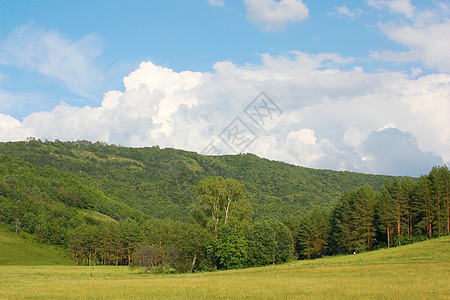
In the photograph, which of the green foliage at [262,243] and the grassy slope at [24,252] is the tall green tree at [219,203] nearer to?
the green foliage at [262,243]

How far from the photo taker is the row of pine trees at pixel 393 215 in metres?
78.9

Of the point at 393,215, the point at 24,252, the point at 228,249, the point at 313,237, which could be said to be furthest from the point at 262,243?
the point at 24,252

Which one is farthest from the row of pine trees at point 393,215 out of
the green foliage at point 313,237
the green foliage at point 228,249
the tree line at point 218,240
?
the green foliage at point 228,249

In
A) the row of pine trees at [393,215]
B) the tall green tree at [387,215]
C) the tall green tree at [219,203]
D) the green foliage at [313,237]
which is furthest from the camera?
the green foliage at [313,237]

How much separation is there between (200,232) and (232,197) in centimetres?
1102

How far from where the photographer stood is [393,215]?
8206 cm

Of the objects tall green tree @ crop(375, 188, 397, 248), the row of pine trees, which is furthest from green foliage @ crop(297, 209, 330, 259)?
tall green tree @ crop(375, 188, 397, 248)

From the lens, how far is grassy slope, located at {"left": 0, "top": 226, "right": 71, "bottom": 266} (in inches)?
4018

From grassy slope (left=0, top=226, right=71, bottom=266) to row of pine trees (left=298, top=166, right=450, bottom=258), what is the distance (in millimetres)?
82917

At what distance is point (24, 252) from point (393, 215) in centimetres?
10585

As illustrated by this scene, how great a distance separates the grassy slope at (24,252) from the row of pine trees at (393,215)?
3264 inches

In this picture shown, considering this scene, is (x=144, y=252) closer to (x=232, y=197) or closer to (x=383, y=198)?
(x=232, y=197)

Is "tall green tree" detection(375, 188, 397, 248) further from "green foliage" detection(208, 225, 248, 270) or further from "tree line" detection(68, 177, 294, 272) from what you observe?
"green foliage" detection(208, 225, 248, 270)

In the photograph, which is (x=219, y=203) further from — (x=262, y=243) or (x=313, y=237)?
(x=313, y=237)
